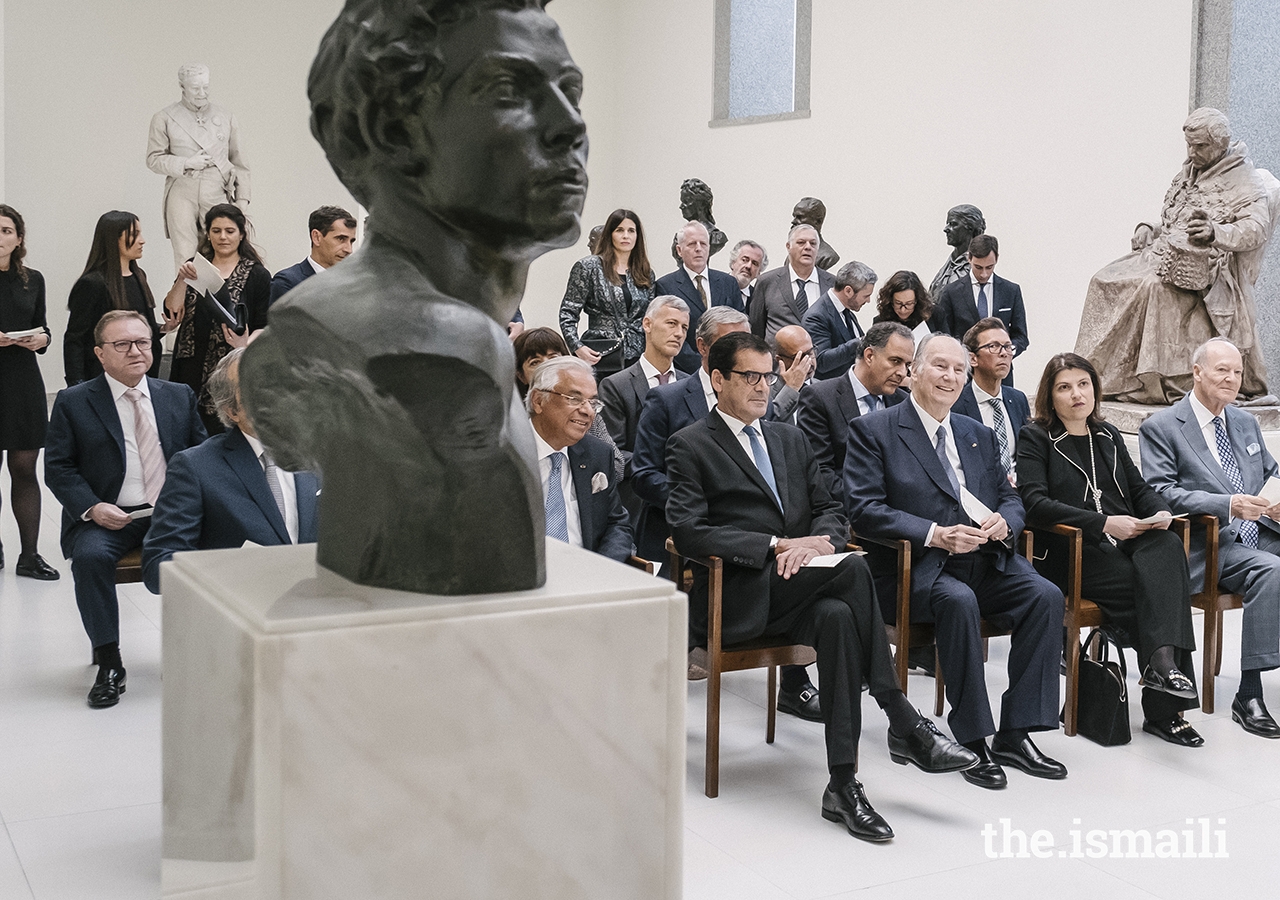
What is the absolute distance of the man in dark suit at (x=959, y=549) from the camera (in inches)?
167

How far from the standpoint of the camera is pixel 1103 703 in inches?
179

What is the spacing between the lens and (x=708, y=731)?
3904mm

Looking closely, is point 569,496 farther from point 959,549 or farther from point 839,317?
point 839,317

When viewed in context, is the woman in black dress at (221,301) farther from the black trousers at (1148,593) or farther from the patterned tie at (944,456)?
the black trousers at (1148,593)

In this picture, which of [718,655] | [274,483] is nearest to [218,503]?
[274,483]

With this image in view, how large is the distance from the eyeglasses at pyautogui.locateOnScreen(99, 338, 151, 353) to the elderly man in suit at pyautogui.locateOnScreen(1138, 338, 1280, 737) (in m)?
3.84

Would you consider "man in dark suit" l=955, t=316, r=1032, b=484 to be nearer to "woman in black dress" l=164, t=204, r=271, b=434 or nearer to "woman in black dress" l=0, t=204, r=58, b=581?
"woman in black dress" l=164, t=204, r=271, b=434

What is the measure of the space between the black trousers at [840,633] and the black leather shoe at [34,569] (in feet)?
12.8

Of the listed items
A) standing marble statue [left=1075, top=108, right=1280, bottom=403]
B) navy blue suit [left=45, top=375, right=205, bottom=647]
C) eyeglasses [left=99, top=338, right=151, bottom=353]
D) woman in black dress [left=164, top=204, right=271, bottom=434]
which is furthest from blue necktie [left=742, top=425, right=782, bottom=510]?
standing marble statue [left=1075, top=108, right=1280, bottom=403]

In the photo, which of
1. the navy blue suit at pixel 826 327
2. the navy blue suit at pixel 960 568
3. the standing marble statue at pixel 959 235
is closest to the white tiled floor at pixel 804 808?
the navy blue suit at pixel 960 568

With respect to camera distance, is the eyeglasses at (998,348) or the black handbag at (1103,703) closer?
the black handbag at (1103,703)

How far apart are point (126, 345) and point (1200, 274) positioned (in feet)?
19.7

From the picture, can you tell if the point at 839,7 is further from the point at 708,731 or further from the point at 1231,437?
the point at 708,731

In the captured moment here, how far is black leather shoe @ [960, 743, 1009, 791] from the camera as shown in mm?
4074
